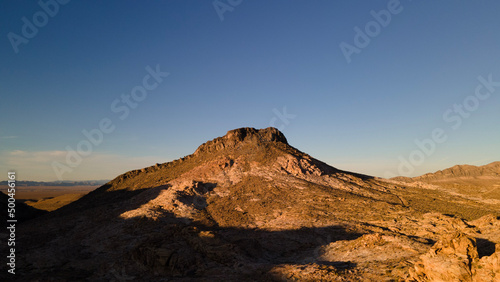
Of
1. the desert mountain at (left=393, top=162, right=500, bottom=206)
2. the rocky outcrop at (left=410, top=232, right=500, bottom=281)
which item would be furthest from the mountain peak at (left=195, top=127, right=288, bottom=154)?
the rocky outcrop at (left=410, top=232, right=500, bottom=281)

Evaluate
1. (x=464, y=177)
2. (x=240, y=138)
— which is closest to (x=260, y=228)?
(x=240, y=138)

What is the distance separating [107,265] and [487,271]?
19.4 metres

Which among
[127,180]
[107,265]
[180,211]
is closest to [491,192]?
[180,211]

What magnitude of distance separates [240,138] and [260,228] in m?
23.5

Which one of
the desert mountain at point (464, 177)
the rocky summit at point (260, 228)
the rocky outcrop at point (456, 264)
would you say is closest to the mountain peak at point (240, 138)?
the rocky summit at point (260, 228)

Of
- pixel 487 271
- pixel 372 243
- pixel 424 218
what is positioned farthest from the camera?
pixel 424 218

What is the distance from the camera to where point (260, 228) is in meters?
24.2

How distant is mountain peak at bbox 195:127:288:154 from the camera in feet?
148

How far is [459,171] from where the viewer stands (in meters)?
86.1

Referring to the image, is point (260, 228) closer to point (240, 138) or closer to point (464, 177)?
point (240, 138)

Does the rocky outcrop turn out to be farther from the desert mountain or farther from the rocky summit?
the desert mountain

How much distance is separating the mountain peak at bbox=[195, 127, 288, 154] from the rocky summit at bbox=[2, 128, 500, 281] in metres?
0.25

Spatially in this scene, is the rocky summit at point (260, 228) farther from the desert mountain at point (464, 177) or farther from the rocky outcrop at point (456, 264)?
the desert mountain at point (464, 177)

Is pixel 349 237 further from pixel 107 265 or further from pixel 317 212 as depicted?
pixel 107 265
